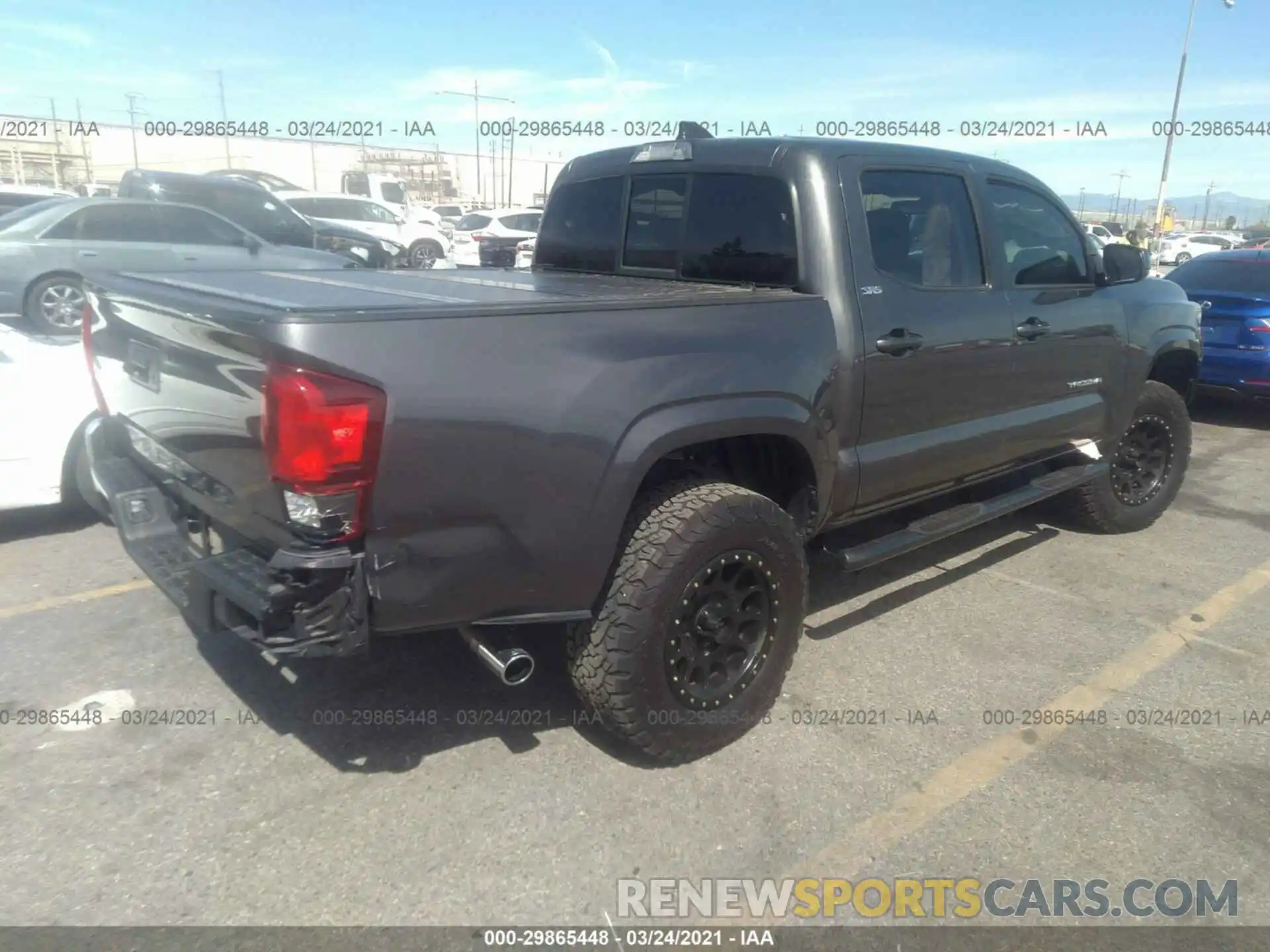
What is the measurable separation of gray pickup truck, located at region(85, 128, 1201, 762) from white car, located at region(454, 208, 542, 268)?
1613 cm

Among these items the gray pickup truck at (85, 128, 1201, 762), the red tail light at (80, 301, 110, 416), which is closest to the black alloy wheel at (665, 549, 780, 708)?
the gray pickup truck at (85, 128, 1201, 762)

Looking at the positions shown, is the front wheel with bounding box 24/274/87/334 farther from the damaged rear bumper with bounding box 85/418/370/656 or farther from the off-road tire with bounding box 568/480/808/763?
the off-road tire with bounding box 568/480/808/763

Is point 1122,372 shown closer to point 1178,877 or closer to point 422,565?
point 1178,877

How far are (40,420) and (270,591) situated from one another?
2953 millimetres

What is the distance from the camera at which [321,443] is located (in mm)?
2217

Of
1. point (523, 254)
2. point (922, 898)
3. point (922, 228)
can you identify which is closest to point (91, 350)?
point (922, 228)

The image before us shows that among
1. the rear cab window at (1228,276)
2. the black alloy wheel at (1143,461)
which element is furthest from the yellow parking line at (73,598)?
the rear cab window at (1228,276)

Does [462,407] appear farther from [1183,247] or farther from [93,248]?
[1183,247]

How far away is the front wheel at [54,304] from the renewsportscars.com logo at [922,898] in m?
8.96

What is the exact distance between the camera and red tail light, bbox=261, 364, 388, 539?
220 cm

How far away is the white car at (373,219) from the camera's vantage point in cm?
1841

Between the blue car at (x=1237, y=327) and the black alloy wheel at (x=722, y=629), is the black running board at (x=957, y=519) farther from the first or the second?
the blue car at (x=1237, y=327)

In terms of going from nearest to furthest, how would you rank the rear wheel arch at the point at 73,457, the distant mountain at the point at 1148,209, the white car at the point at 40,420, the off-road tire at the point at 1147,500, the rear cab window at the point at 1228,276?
the white car at the point at 40,420, the rear wheel arch at the point at 73,457, the off-road tire at the point at 1147,500, the rear cab window at the point at 1228,276, the distant mountain at the point at 1148,209

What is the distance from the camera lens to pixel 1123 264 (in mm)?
4621
